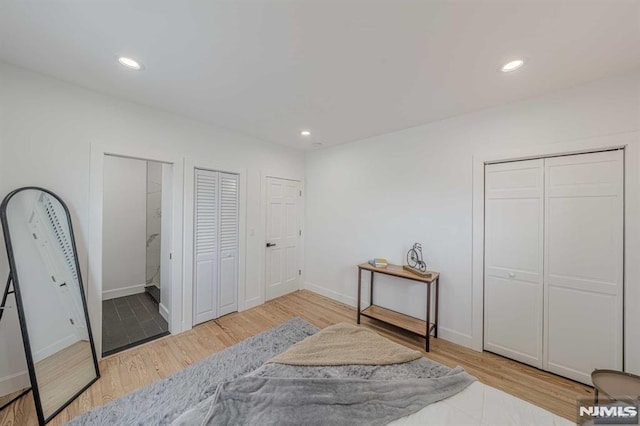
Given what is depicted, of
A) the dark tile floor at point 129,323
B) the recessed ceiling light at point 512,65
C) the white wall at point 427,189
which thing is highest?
the recessed ceiling light at point 512,65

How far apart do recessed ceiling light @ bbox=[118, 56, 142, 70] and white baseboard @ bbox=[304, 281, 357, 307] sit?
3674mm

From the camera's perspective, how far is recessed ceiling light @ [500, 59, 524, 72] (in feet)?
5.63

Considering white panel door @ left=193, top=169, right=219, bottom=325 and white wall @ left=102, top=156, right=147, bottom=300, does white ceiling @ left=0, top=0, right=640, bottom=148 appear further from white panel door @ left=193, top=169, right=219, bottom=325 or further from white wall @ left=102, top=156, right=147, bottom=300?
white wall @ left=102, top=156, right=147, bottom=300

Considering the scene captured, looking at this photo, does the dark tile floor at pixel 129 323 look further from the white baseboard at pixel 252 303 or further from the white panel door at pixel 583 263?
the white panel door at pixel 583 263

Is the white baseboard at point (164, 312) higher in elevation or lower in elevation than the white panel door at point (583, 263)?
lower

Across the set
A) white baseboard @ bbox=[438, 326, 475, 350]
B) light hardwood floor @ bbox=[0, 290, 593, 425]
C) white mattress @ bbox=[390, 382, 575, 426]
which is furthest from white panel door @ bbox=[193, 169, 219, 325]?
white baseboard @ bbox=[438, 326, 475, 350]

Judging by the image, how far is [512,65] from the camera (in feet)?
5.79

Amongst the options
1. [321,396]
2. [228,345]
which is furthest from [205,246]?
[321,396]

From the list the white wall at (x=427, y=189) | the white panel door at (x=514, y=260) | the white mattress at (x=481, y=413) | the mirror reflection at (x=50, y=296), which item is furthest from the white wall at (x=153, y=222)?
the white panel door at (x=514, y=260)

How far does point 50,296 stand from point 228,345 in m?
1.60

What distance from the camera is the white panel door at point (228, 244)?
323 cm

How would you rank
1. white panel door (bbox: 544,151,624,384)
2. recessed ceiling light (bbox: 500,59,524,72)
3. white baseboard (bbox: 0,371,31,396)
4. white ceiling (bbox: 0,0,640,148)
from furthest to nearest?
white panel door (bbox: 544,151,624,384) → white baseboard (bbox: 0,371,31,396) → recessed ceiling light (bbox: 500,59,524,72) → white ceiling (bbox: 0,0,640,148)

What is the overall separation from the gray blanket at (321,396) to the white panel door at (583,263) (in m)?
1.56

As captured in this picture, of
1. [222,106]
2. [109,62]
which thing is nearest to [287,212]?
[222,106]
